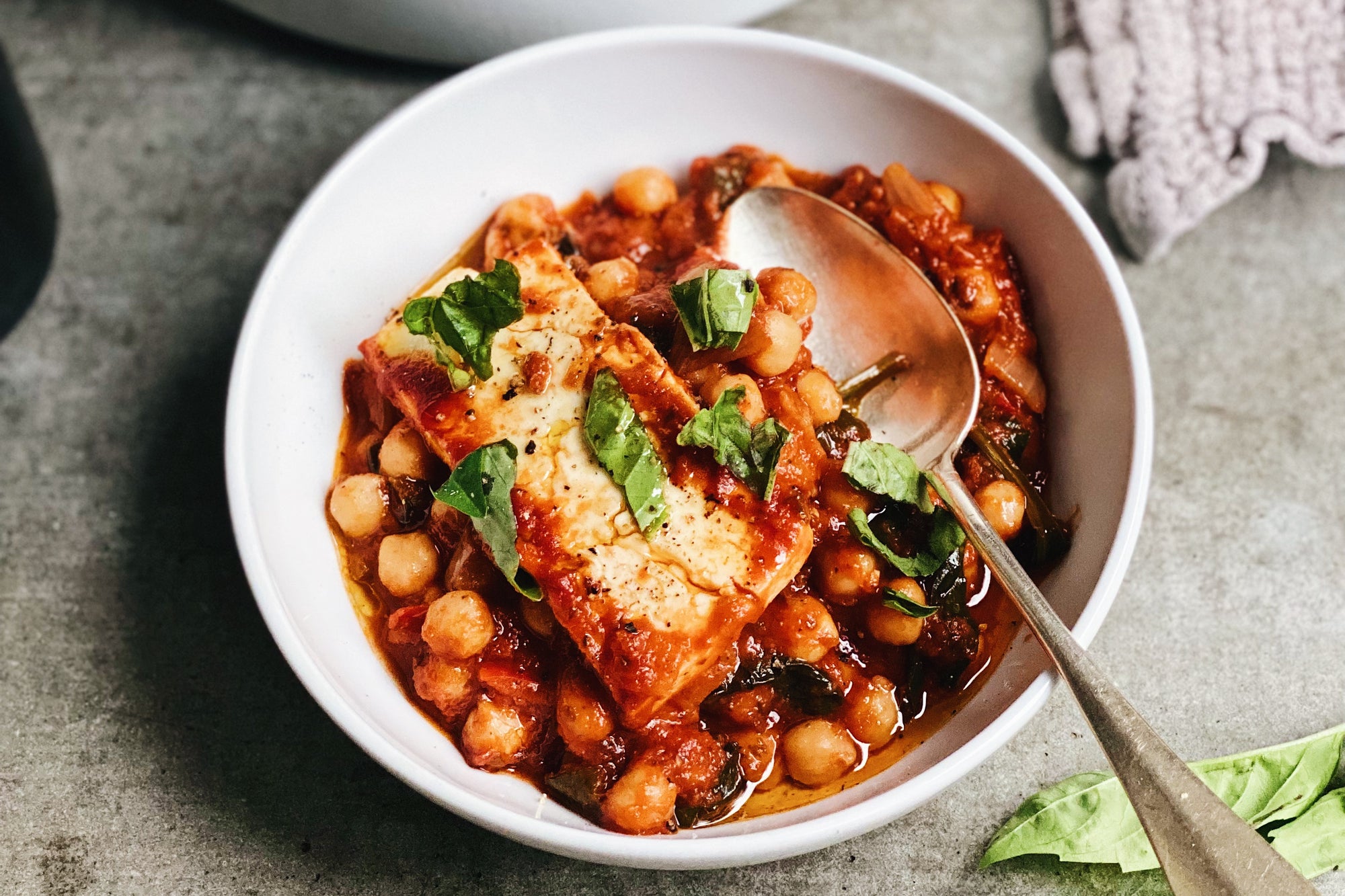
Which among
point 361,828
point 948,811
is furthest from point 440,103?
point 948,811

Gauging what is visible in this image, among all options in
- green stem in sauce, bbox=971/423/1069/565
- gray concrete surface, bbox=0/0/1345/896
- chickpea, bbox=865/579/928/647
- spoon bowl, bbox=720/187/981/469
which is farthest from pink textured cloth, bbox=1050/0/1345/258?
chickpea, bbox=865/579/928/647

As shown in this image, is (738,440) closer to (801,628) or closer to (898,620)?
(801,628)

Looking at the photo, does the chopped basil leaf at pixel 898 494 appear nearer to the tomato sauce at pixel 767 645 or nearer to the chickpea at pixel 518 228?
the tomato sauce at pixel 767 645

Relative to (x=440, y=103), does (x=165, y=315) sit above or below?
below

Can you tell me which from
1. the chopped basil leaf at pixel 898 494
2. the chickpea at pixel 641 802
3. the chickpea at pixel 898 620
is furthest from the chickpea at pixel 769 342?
the chickpea at pixel 641 802

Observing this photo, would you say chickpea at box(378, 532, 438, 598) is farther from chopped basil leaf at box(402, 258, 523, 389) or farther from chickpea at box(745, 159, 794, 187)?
chickpea at box(745, 159, 794, 187)

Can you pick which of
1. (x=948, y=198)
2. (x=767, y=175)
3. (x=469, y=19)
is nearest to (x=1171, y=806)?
(x=948, y=198)

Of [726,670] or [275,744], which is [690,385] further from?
[275,744]

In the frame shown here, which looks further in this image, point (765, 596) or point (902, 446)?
point (902, 446)
